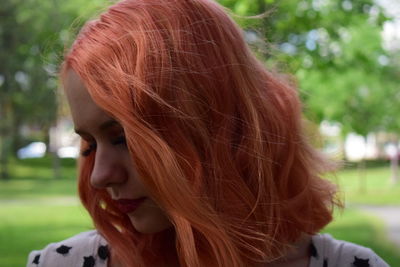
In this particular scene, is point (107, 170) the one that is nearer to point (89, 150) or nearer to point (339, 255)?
point (89, 150)

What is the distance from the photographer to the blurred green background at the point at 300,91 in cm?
205

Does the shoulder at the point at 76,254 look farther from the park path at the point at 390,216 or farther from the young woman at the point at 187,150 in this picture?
the park path at the point at 390,216

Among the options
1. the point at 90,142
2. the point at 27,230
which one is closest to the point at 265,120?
the point at 90,142

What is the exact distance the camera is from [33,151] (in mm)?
39031

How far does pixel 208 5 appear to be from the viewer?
1.58 meters

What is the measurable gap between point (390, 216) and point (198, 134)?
1200 cm

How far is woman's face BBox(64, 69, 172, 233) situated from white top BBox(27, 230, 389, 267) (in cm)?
24

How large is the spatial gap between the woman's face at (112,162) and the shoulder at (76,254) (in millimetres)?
228

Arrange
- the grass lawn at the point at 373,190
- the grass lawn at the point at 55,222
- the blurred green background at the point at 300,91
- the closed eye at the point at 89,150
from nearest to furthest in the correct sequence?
1. the closed eye at the point at 89,150
2. the blurred green background at the point at 300,91
3. the grass lawn at the point at 55,222
4. the grass lawn at the point at 373,190

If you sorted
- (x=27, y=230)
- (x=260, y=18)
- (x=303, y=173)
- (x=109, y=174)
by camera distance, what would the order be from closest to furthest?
(x=109, y=174), (x=303, y=173), (x=260, y=18), (x=27, y=230)

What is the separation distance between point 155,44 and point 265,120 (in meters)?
0.30

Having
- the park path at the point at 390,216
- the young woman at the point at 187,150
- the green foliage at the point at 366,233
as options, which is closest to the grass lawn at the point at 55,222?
the green foliage at the point at 366,233

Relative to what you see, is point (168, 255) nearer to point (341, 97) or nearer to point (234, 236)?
point (234, 236)

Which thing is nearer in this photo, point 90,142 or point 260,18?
point 90,142
